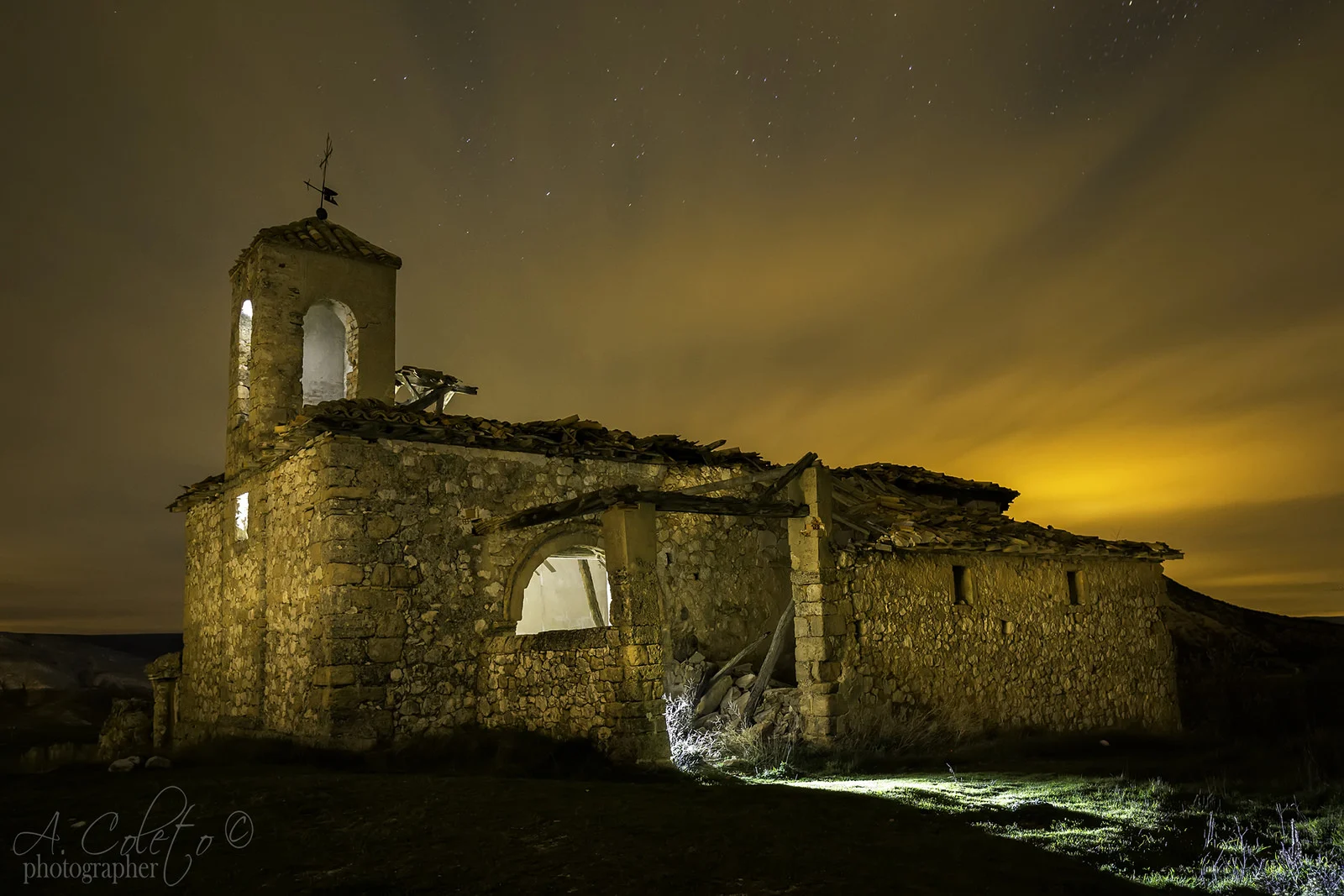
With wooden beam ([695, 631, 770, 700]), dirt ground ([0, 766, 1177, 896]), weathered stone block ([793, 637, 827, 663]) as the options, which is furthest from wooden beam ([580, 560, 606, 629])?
dirt ground ([0, 766, 1177, 896])

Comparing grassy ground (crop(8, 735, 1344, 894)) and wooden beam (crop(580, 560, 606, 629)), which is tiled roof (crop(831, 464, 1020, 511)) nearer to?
wooden beam (crop(580, 560, 606, 629))

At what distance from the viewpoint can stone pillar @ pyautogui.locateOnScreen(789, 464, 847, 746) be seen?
1207cm

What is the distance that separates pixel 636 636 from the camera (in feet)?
32.3

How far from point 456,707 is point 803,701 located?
14.0 ft

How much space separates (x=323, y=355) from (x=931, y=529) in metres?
10.1

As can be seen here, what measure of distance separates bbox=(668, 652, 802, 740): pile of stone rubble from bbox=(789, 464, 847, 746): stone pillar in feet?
0.85

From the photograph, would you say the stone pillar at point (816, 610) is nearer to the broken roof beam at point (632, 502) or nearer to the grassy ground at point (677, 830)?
the broken roof beam at point (632, 502)

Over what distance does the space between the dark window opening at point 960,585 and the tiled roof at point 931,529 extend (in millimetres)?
464

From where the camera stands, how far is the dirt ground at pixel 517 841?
18.4ft

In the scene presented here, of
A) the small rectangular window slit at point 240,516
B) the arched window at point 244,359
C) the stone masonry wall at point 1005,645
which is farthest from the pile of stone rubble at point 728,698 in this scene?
the arched window at point 244,359

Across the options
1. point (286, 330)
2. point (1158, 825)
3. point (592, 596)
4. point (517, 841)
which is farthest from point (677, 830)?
point (286, 330)

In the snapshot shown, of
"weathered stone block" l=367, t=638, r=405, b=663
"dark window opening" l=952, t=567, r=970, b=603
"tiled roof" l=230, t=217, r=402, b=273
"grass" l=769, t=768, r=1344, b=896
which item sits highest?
"tiled roof" l=230, t=217, r=402, b=273

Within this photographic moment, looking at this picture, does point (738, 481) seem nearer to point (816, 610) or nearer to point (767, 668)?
point (816, 610)

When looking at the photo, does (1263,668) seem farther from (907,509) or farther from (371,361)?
(371,361)
